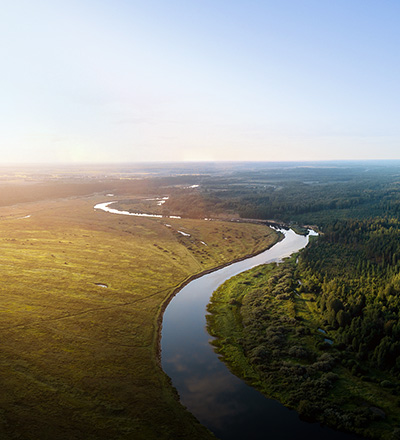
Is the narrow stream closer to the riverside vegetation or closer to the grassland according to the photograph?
the riverside vegetation

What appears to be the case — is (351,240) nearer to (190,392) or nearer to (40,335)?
(190,392)

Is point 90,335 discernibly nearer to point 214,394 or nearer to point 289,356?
point 214,394

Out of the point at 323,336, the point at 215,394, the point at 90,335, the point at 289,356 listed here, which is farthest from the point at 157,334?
the point at 323,336

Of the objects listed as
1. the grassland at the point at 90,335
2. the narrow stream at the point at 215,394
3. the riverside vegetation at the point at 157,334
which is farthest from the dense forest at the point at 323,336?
the grassland at the point at 90,335

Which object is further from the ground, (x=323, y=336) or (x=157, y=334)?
Result: (x=323, y=336)

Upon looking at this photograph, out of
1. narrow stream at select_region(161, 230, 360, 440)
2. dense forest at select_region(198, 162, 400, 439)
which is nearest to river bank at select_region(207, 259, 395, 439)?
dense forest at select_region(198, 162, 400, 439)

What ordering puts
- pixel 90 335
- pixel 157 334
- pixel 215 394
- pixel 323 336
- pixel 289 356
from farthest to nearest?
pixel 157 334 → pixel 323 336 → pixel 90 335 → pixel 289 356 → pixel 215 394

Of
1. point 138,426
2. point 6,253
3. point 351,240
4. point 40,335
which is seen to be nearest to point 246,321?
A: point 138,426
